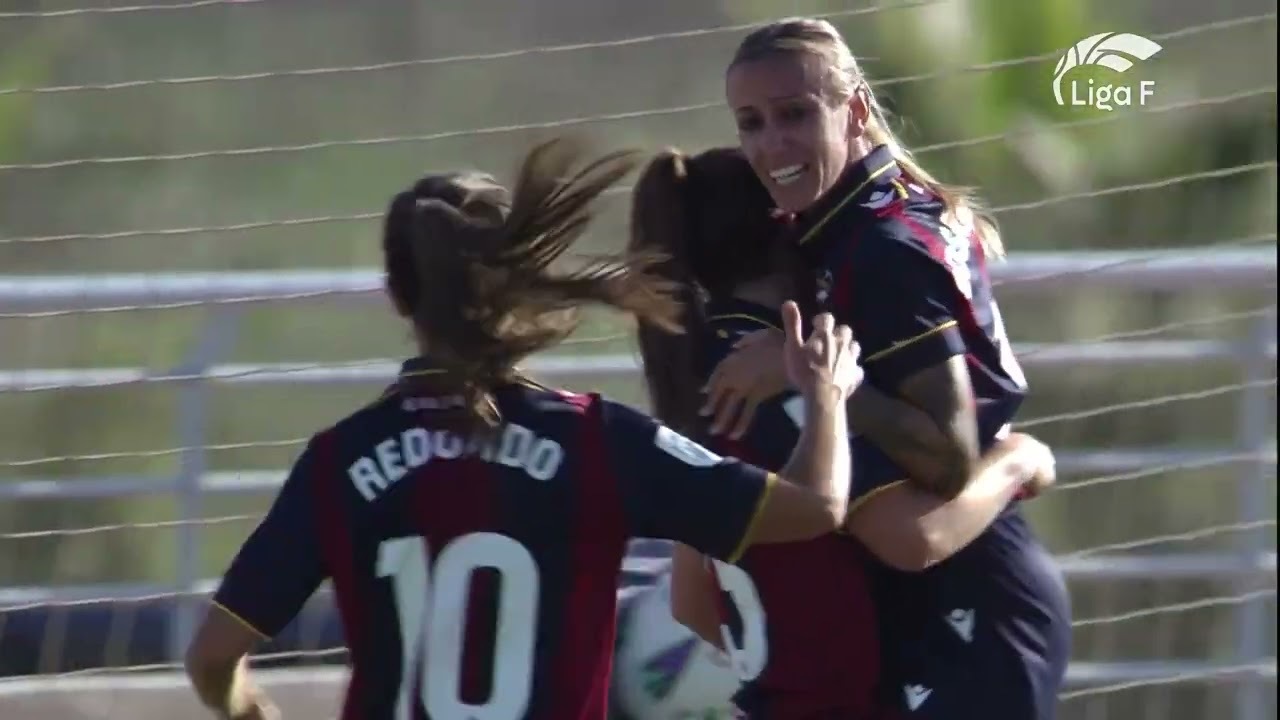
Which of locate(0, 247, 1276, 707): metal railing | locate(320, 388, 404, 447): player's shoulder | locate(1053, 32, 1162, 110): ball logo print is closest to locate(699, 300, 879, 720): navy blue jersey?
locate(320, 388, 404, 447): player's shoulder

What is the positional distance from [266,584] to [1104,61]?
2687 millimetres

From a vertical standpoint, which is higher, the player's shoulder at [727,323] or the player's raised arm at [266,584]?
the player's shoulder at [727,323]

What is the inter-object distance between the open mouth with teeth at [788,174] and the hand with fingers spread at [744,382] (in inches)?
7.6

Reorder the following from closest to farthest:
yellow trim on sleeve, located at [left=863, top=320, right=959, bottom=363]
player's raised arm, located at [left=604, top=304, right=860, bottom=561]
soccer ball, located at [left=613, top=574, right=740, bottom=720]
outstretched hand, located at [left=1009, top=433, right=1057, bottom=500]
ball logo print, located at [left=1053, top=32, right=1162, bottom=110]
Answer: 1. player's raised arm, located at [left=604, top=304, right=860, bottom=561]
2. yellow trim on sleeve, located at [left=863, top=320, right=959, bottom=363]
3. outstretched hand, located at [left=1009, top=433, right=1057, bottom=500]
4. soccer ball, located at [left=613, top=574, right=740, bottom=720]
5. ball logo print, located at [left=1053, top=32, right=1162, bottom=110]

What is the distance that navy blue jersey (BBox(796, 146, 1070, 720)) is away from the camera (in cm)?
266

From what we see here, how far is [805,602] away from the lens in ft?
9.11

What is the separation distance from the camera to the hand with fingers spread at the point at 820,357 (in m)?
2.51

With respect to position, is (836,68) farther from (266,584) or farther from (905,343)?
(266,584)

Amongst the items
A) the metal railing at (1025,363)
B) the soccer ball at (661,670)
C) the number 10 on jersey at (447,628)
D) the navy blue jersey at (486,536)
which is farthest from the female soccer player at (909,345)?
the metal railing at (1025,363)

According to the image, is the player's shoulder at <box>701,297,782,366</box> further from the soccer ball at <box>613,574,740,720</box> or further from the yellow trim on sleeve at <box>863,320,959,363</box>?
the soccer ball at <box>613,574,740,720</box>

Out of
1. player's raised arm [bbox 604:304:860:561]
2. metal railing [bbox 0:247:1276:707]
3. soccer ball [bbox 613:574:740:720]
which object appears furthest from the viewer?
metal railing [bbox 0:247:1276:707]

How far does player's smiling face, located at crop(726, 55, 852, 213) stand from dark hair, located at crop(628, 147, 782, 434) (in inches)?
1.7

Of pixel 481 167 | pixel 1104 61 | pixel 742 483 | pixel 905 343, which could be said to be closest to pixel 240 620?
pixel 742 483

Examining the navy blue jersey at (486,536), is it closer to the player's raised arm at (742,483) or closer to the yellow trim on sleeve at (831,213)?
the player's raised arm at (742,483)
